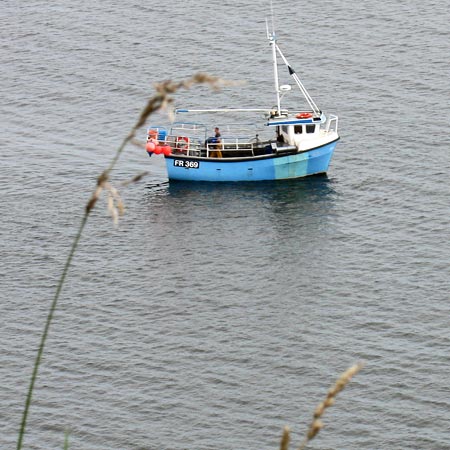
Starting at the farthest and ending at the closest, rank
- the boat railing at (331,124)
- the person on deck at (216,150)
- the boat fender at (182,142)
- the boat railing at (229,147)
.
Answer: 1. the boat railing at (331,124)
2. the boat fender at (182,142)
3. the person on deck at (216,150)
4. the boat railing at (229,147)

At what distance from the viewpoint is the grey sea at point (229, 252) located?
175ft

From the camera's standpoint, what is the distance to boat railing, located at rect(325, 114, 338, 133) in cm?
8199

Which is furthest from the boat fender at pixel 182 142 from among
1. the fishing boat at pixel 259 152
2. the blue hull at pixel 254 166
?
the blue hull at pixel 254 166

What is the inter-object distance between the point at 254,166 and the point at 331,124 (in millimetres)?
9832

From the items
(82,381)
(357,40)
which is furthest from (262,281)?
(357,40)

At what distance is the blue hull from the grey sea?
967 millimetres

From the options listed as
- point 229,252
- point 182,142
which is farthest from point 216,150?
point 229,252

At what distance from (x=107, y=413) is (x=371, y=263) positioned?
21.1 m

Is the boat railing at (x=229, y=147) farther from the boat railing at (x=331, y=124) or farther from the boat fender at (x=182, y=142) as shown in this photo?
the boat railing at (x=331, y=124)

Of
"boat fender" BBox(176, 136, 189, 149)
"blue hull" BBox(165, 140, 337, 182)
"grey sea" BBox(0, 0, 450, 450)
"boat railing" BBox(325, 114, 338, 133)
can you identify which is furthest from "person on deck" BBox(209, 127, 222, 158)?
"boat railing" BBox(325, 114, 338, 133)

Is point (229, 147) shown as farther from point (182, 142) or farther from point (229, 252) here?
point (229, 252)

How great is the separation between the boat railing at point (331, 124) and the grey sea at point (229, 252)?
1576mm

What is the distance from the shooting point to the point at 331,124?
8725 cm

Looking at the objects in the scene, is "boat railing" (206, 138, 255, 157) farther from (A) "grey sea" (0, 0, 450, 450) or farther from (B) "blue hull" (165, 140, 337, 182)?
(A) "grey sea" (0, 0, 450, 450)
